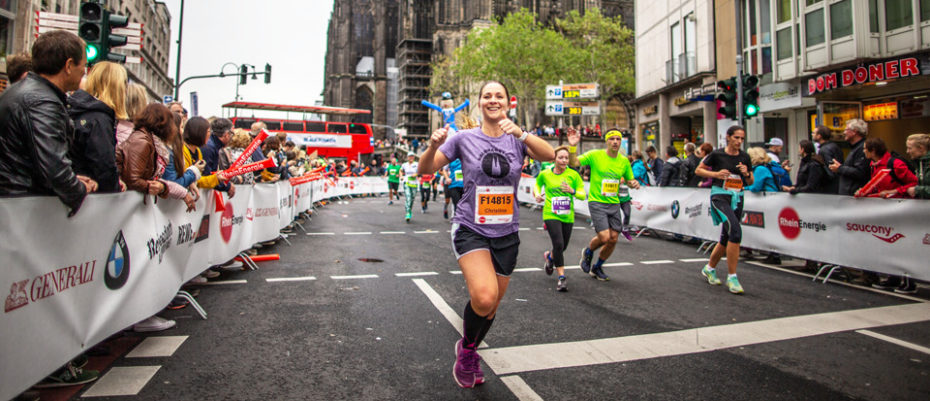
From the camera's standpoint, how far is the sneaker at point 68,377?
331 centimetres

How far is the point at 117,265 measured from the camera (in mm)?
3906

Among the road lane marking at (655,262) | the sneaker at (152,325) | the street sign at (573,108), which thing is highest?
the street sign at (573,108)

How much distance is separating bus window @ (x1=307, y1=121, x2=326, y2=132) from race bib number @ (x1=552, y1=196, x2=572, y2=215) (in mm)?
36303

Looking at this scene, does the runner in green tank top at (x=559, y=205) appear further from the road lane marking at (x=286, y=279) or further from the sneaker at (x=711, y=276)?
the road lane marking at (x=286, y=279)

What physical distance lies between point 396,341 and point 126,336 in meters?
2.16

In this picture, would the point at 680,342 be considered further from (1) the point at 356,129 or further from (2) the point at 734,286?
(1) the point at 356,129

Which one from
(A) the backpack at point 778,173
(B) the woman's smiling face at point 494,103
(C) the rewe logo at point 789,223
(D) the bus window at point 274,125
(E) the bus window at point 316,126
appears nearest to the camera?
(B) the woman's smiling face at point 494,103

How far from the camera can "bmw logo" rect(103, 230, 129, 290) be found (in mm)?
3783

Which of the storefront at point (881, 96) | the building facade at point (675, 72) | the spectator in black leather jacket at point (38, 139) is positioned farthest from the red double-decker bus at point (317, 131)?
the spectator in black leather jacket at point (38, 139)

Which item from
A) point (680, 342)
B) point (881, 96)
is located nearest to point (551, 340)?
point (680, 342)

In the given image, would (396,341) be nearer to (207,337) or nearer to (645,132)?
(207,337)

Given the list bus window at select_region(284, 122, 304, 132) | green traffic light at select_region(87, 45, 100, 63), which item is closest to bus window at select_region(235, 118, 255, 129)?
bus window at select_region(284, 122, 304, 132)

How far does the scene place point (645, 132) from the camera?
1358 inches

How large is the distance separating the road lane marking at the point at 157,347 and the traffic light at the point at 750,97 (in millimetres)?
13267
